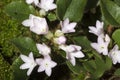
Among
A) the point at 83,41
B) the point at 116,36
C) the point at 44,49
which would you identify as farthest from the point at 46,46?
the point at 116,36

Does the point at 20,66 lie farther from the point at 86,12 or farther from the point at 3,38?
the point at 86,12

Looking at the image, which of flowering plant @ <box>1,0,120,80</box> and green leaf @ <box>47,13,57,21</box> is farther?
green leaf @ <box>47,13,57,21</box>

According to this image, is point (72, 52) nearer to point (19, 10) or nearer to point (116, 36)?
point (116, 36)

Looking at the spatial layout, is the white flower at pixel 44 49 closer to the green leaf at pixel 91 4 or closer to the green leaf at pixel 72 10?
the green leaf at pixel 72 10

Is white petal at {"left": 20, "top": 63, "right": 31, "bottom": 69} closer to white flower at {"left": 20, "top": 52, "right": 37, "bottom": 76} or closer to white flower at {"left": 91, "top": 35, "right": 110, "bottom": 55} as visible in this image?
white flower at {"left": 20, "top": 52, "right": 37, "bottom": 76}

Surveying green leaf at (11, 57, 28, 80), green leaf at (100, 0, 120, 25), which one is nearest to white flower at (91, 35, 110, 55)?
green leaf at (100, 0, 120, 25)
